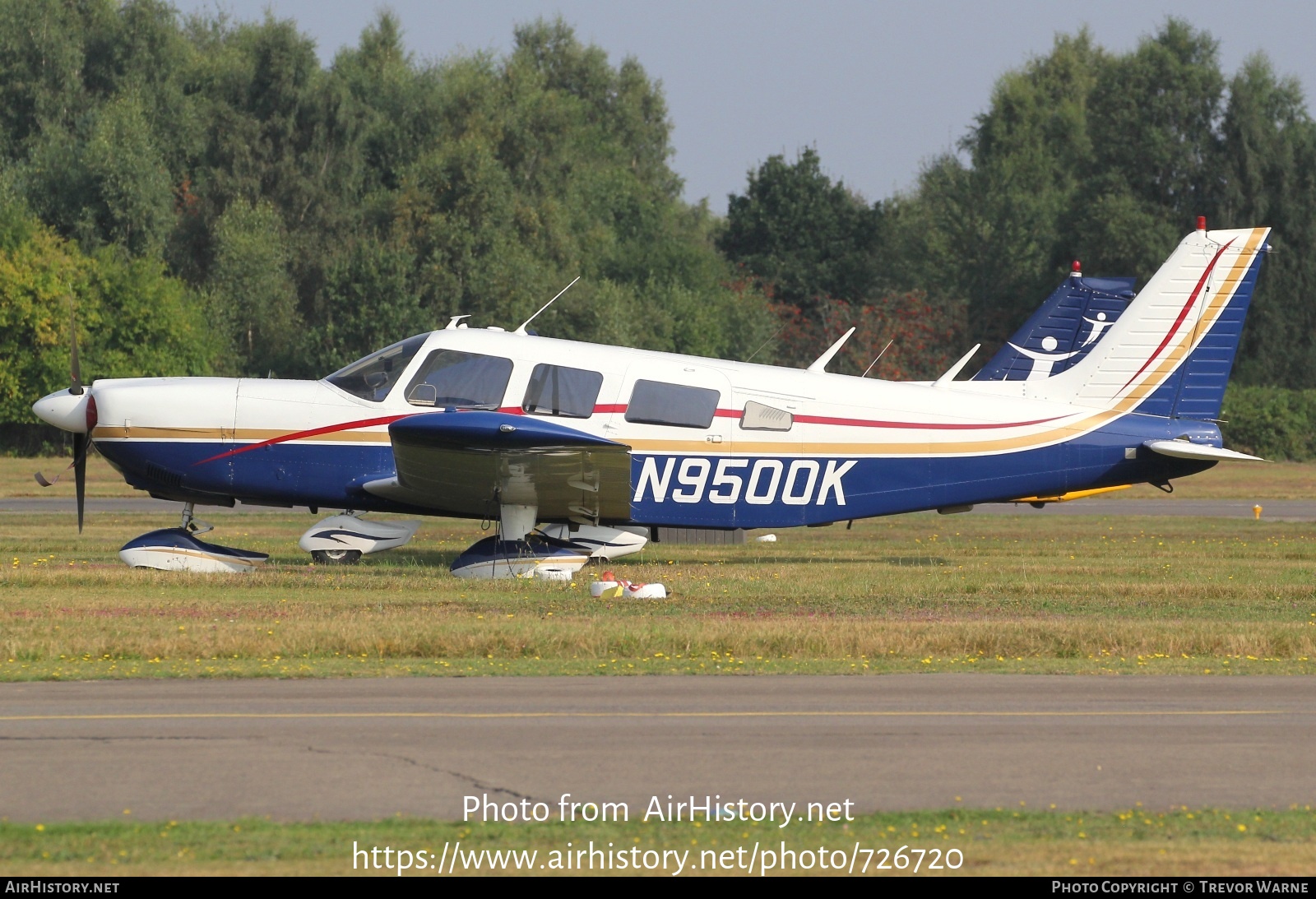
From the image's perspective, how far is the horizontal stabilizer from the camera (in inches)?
660

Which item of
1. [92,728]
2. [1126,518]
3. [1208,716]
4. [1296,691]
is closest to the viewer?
[92,728]

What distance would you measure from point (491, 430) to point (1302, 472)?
104 feet

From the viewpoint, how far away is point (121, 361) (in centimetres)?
4525

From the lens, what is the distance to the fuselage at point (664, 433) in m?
15.8

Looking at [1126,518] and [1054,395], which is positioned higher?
[1054,395]

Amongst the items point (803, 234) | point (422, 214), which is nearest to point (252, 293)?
point (422, 214)

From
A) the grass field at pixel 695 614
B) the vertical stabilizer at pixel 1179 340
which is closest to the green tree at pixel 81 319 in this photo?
the grass field at pixel 695 614

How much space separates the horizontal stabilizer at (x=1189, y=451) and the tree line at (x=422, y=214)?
32771 millimetres

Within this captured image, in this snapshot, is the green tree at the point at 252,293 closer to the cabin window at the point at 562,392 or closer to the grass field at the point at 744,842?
the cabin window at the point at 562,392

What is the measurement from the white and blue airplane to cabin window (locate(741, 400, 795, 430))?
0.04 metres

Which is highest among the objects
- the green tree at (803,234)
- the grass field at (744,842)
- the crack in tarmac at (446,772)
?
the green tree at (803,234)

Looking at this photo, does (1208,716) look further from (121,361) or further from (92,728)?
(121,361)

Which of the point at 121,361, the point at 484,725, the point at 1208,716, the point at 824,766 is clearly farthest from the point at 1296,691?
the point at 121,361

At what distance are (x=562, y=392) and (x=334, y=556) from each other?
10.8ft
